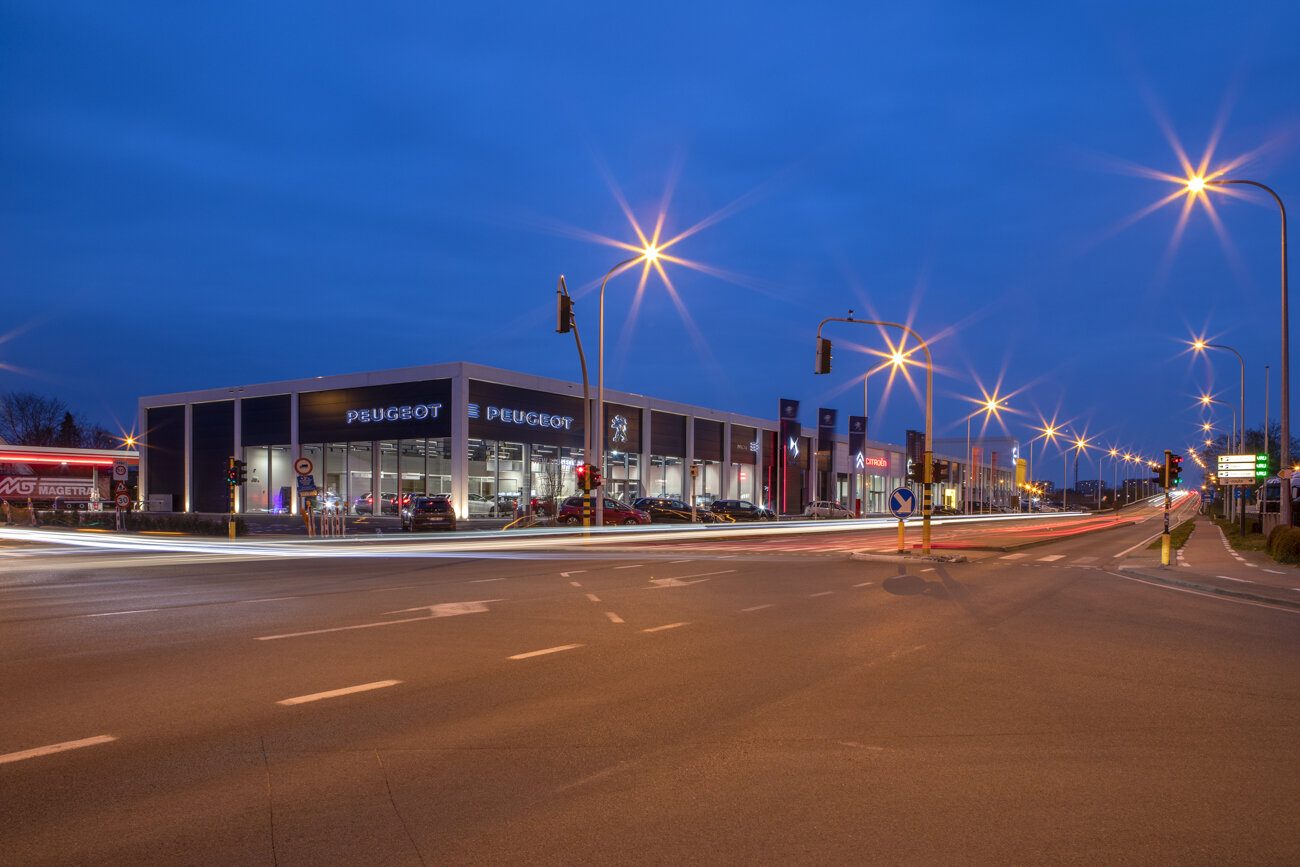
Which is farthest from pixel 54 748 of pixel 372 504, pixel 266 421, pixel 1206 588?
pixel 266 421

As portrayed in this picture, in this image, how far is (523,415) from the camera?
60.0 metres

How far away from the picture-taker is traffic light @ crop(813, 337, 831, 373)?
92.4 feet

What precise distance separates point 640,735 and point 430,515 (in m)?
39.3

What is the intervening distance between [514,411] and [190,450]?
28513 mm

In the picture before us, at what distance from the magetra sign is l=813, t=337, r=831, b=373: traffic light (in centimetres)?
6318

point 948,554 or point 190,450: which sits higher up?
point 190,450

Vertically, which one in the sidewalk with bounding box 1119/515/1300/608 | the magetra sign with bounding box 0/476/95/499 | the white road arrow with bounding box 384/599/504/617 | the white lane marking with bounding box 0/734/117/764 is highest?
the magetra sign with bounding box 0/476/95/499

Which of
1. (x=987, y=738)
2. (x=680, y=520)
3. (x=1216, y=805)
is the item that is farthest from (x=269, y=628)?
(x=680, y=520)

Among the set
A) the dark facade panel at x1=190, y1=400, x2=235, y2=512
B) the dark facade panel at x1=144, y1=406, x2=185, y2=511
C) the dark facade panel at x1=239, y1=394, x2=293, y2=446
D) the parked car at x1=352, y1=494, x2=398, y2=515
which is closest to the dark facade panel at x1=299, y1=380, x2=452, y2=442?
the dark facade panel at x1=239, y1=394, x2=293, y2=446

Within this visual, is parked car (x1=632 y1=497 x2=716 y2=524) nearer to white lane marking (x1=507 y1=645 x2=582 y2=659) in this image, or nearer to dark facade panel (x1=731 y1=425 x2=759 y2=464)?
dark facade panel (x1=731 y1=425 x2=759 y2=464)

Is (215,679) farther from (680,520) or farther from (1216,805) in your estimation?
(680,520)

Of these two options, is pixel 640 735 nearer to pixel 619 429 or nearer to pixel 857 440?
pixel 619 429

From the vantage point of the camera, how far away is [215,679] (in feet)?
27.7

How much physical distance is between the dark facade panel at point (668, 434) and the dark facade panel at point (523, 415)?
8.37 metres
